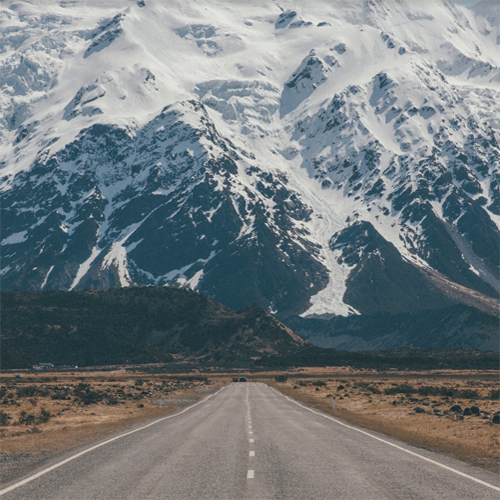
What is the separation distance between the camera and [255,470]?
102ft

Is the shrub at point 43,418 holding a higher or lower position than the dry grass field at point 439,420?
higher

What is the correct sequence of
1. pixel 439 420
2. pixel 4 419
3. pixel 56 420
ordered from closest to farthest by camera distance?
pixel 4 419, pixel 439 420, pixel 56 420

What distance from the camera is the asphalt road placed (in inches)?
1051

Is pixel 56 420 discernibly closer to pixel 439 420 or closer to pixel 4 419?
pixel 4 419

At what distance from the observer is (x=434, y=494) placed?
1045 inches

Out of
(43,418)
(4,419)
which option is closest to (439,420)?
(43,418)

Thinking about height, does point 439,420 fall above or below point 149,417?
below

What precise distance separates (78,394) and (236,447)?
175 ft

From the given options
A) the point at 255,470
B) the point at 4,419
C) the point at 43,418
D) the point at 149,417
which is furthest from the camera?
the point at 149,417

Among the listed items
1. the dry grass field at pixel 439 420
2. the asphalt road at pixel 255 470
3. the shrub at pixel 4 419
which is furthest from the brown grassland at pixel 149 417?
the asphalt road at pixel 255 470

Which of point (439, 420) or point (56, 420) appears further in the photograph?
point (56, 420)

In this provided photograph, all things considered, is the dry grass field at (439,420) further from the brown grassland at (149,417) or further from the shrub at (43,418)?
the shrub at (43,418)

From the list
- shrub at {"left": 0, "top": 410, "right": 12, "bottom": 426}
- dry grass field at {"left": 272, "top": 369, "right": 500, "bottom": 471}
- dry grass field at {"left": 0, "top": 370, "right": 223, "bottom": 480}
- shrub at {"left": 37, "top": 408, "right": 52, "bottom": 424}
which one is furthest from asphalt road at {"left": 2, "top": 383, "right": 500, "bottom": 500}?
shrub at {"left": 37, "top": 408, "right": 52, "bottom": 424}

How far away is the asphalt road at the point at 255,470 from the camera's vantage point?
2669cm
